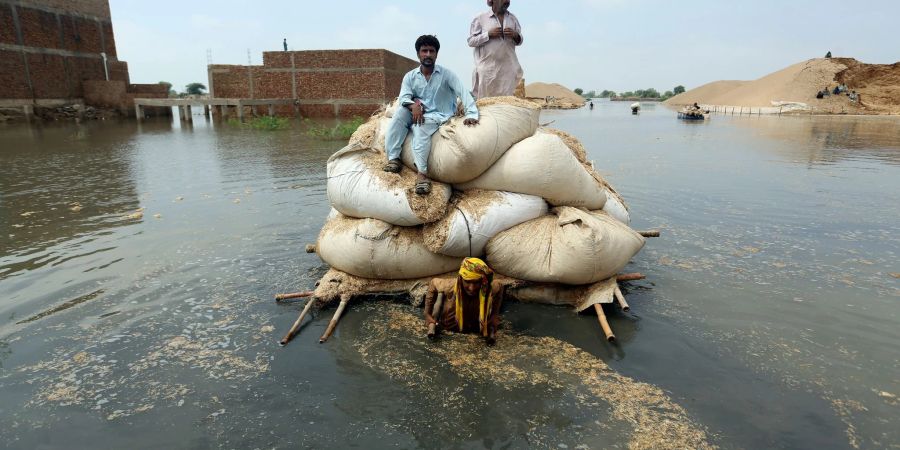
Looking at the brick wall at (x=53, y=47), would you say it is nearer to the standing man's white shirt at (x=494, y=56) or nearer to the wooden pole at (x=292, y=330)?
the standing man's white shirt at (x=494, y=56)

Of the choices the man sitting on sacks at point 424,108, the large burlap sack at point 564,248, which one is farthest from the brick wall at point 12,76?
the large burlap sack at point 564,248

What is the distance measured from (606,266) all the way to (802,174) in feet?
30.7

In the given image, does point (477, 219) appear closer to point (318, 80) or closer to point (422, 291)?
point (422, 291)

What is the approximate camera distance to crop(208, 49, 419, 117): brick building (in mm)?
28797

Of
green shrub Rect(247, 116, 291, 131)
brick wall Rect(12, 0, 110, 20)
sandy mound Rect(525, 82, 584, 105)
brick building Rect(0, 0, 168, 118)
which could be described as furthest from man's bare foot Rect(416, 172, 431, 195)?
sandy mound Rect(525, 82, 584, 105)

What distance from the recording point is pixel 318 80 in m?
29.5

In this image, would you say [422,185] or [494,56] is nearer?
[422,185]

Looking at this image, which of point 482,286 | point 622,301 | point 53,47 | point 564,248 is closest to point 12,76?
point 53,47

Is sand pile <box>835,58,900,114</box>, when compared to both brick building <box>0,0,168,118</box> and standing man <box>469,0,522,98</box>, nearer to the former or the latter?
standing man <box>469,0,522,98</box>

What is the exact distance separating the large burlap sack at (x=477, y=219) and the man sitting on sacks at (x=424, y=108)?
34 centimetres

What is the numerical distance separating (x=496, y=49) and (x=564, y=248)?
289 cm

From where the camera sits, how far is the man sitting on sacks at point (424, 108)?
4.23 meters

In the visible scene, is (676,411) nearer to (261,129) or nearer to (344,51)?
(261,129)

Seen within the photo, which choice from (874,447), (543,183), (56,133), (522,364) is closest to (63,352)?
(522,364)
